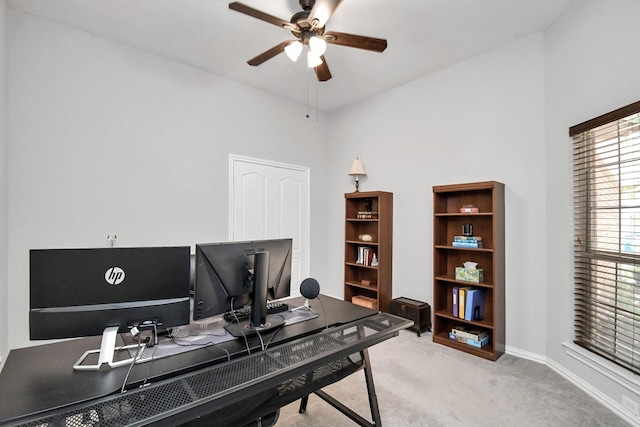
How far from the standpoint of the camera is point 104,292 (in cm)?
124

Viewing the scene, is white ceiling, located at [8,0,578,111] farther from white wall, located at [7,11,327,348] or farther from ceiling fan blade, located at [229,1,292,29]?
ceiling fan blade, located at [229,1,292,29]

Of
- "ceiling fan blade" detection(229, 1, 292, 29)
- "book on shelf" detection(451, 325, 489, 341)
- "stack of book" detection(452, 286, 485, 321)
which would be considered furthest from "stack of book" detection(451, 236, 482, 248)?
"ceiling fan blade" detection(229, 1, 292, 29)

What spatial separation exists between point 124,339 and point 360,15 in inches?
114

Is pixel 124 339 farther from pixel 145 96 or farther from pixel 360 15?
pixel 360 15

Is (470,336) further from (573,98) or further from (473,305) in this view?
(573,98)

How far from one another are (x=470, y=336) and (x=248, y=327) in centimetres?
240

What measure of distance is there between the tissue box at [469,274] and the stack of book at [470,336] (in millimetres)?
527

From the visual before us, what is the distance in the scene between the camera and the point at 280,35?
114 inches

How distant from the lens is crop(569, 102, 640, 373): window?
1.96m

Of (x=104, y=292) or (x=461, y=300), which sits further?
(x=461, y=300)

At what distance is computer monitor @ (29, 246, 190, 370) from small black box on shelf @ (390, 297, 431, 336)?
2.71 metres

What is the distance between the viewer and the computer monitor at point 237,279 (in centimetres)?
144

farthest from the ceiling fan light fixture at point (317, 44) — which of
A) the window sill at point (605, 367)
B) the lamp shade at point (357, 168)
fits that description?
the window sill at point (605, 367)

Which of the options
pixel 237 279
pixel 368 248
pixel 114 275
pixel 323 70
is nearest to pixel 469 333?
pixel 368 248
